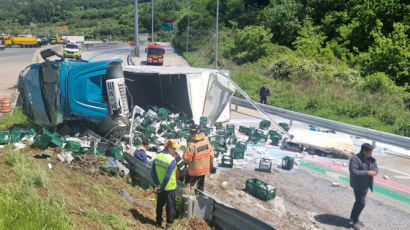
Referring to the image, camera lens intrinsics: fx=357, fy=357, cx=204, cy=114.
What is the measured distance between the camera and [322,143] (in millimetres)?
10539

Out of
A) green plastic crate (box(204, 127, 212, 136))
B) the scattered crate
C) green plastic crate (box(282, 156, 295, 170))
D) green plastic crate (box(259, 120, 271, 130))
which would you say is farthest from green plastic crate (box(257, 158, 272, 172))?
green plastic crate (box(259, 120, 271, 130))

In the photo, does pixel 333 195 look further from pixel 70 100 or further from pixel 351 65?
pixel 351 65

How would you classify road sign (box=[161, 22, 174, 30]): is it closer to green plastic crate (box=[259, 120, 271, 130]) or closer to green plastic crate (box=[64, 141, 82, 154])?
green plastic crate (box=[259, 120, 271, 130])

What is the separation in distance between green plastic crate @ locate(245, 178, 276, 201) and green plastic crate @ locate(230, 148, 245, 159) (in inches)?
85.6

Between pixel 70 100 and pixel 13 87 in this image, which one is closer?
pixel 70 100

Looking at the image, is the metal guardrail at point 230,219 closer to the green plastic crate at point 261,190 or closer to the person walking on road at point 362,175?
the green plastic crate at point 261,190

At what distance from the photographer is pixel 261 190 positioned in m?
7.30

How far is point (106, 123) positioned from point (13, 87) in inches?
560

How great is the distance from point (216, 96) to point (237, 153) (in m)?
3.37

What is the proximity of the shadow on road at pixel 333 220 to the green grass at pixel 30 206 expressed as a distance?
4337 mm

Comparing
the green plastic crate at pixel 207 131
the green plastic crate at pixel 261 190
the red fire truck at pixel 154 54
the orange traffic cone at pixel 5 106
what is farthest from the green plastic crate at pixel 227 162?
the red fire truck at pixel 154 54

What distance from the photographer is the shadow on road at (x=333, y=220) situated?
6.40 m

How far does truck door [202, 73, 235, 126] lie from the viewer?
12.5 m

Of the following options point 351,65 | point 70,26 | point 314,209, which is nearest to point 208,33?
point 351,65
